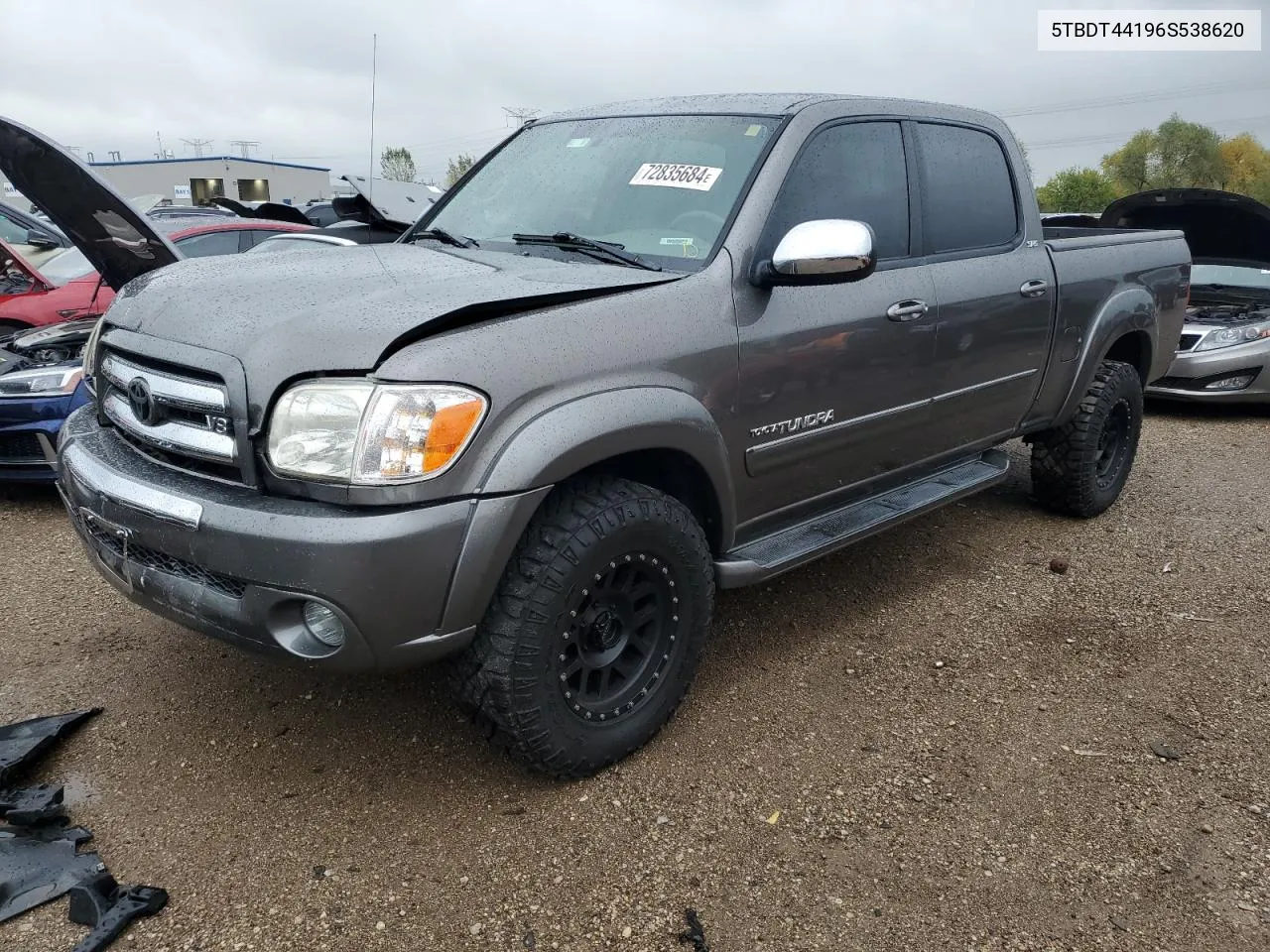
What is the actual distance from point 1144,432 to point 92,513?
7.15 m

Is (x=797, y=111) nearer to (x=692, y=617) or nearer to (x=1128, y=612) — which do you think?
(x=692, y=617)

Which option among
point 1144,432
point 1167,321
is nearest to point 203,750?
point 1167,321

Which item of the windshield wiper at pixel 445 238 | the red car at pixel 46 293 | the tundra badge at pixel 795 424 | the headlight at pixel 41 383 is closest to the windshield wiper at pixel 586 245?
the windshield wiper at pixel 445 238

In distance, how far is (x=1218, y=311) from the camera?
8070 millimetres

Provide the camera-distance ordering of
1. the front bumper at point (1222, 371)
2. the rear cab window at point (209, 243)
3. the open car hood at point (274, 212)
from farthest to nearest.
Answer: the open car hood at point (274, 212)
the front bumper at point (1222, 371)
the rear cab window at point (209, 243)

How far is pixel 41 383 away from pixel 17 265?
82.5 inches

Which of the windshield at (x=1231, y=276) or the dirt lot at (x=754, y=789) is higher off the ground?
the windshield at (x=1231, y=276)

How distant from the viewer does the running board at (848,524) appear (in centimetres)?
301

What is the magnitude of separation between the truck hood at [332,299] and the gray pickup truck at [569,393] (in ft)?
0.04

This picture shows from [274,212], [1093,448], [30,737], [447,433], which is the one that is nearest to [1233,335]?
[1093,448]

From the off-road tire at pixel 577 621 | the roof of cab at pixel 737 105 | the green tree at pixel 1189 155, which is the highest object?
the green tree at pixel 1189 155

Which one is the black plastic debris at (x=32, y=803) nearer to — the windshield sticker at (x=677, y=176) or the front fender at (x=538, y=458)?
the front fender at (x=538, y=458)

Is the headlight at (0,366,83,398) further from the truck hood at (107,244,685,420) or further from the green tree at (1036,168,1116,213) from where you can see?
the green tree at (1036,168,1116,213)

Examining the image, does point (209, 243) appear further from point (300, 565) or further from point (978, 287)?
point (300, 565)
